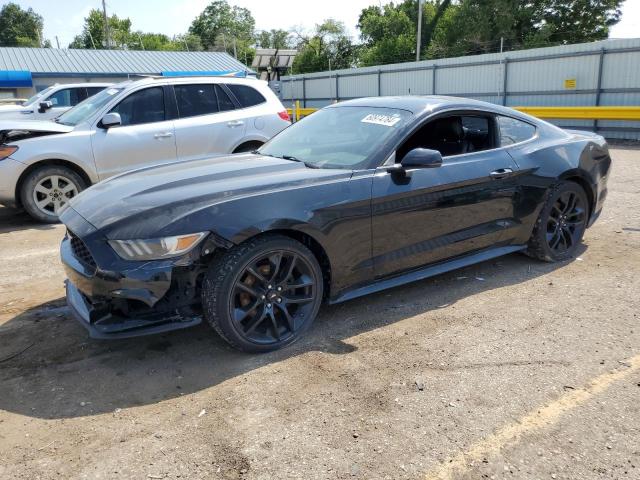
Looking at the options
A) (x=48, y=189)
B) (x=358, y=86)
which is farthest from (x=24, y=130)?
(x=358, y=86)

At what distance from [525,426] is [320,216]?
5.51ft

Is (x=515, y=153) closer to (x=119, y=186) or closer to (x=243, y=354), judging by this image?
(x=243, y=354)

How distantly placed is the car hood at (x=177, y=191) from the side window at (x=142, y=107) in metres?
3.49

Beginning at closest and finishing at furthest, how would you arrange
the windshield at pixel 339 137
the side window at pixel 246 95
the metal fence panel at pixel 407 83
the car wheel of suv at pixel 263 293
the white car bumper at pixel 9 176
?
1. the car wheel of suv at pixel 263 293
2. the windshield at pixel 339 137
3. the white car bumper at pixel 9 176
4. the side window at pixel 246 95
5. the metal fence panel at pixel 407 83

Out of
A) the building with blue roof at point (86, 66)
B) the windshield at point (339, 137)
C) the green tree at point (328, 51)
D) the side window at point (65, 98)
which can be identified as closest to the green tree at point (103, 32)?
the green tree at point (328, 51)

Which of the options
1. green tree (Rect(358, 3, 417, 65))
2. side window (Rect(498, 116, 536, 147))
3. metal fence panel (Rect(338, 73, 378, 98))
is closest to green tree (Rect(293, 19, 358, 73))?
green tree (Rect(358, 3, 417, 65))

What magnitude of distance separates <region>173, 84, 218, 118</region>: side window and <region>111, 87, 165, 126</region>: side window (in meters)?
0.25

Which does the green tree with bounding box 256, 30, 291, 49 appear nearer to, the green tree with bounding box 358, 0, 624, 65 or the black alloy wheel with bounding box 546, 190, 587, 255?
the green tree with bounding box 358, 0, 624, 65

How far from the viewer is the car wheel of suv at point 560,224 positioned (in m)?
4.86

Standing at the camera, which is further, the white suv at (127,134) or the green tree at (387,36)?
the green tree at (387,36)

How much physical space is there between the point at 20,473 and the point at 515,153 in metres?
4.10

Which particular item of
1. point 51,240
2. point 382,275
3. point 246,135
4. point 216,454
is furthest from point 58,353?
point 246,135

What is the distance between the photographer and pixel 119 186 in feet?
12.5

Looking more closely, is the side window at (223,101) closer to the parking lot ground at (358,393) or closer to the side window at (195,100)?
the side window at (195,100)
